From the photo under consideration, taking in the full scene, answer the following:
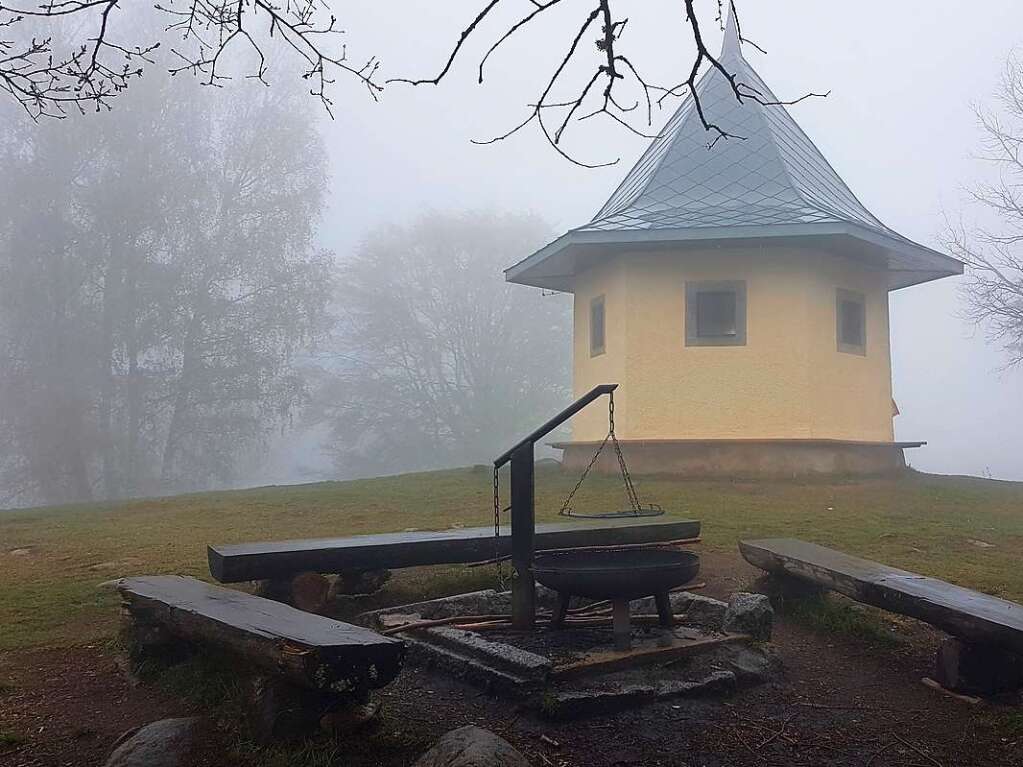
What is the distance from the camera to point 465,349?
36844mm

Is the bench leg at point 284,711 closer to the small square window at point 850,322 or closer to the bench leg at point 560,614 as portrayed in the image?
the bench leg at point 560,614

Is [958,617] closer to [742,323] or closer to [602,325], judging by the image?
[742,323]

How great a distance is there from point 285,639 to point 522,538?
6.72 feet

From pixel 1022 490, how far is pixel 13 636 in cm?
1430

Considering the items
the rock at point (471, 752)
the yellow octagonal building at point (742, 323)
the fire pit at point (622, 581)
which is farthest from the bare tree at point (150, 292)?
the rock at point (471, 752)

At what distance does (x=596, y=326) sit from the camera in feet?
48.1

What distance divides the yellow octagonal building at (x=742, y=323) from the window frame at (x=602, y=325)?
5 cm

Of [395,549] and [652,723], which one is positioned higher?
[395,549]

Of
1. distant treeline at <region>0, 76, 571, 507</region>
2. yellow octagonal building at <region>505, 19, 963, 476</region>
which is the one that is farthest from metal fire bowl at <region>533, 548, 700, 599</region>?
distant treeline at <region>0, 76, 571, 507</region>

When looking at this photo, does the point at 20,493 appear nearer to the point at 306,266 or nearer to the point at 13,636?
the point at 306,266

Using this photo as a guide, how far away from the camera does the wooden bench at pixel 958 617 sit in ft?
13.7

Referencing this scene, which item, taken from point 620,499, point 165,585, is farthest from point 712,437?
point 165,585

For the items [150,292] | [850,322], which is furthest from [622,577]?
[150,292]

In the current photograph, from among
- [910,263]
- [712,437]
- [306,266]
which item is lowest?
[712,437]
